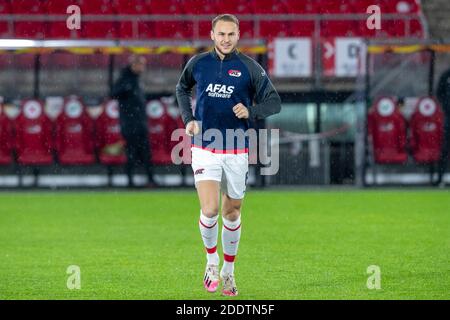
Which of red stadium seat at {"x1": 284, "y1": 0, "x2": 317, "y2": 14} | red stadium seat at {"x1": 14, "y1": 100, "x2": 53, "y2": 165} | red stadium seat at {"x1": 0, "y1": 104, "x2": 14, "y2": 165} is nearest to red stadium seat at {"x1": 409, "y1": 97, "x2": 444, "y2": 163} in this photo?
red stadium seat at {"x1": 284, "y1": 0, "x2": 317, "y2": 14}

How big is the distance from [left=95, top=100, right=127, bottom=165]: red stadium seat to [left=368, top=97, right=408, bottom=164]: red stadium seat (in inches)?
168

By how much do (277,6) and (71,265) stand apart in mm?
14563

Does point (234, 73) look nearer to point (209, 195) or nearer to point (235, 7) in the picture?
point (209, 195)

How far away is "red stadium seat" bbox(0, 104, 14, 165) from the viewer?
19969mm

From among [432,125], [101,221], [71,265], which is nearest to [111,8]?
[432,125]

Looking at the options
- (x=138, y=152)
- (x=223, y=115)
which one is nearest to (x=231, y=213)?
(x=223, y=115)

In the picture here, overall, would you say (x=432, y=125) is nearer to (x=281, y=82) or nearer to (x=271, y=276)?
(x=281, y=82)

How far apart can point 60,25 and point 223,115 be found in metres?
16.0

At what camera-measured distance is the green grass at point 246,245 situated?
362 inches

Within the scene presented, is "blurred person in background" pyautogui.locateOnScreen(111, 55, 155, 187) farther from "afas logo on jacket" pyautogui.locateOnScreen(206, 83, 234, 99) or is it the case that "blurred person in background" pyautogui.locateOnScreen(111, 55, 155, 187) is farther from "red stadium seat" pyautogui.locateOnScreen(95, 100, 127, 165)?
"afas logo on jacket" pyautogui.locateOnScreen(206, 83, 234, 99)

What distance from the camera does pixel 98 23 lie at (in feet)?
79.5

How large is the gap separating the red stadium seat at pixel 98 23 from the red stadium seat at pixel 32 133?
13.4 feet

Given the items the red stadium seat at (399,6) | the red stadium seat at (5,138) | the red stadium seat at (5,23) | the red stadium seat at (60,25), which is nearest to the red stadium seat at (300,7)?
the red stadium seat at (399,6)

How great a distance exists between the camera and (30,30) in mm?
23953
